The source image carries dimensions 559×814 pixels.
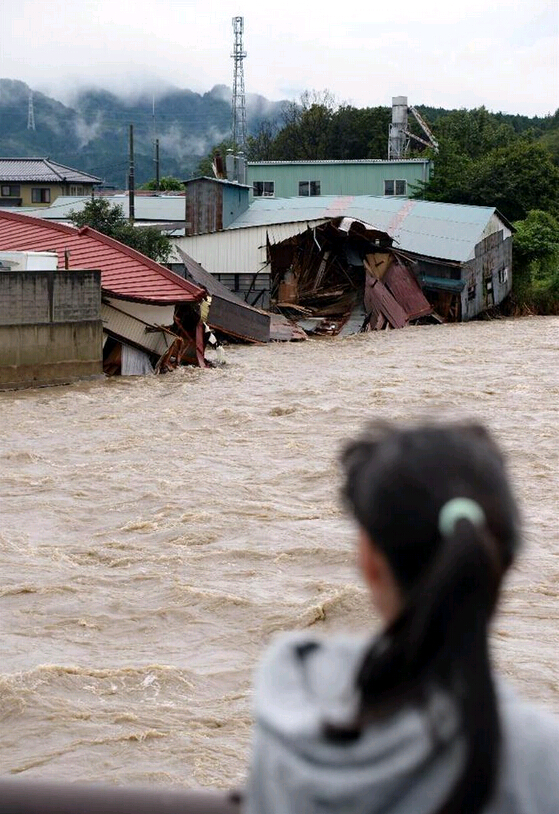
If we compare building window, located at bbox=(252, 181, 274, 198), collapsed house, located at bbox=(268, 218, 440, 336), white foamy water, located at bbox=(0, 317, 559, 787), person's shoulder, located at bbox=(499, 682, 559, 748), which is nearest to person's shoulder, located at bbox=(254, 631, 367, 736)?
person's shoulder, located at bbox=(499, 682, 559, 748)

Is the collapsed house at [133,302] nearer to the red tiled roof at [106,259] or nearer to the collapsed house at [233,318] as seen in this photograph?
the red tiled roof at [106,259]

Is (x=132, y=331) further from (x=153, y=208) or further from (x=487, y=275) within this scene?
(x=153, y=208)

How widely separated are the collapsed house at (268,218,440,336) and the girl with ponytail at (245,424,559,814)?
101 ft

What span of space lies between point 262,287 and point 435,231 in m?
6.43

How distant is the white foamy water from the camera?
22.1 feet

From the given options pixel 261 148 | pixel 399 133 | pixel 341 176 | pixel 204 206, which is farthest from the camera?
pixel 261 148

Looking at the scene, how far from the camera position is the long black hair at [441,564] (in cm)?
117

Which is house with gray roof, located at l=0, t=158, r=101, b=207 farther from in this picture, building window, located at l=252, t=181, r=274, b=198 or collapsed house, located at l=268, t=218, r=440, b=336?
collapsed house, located at l=268, t=218, r=440, b=336

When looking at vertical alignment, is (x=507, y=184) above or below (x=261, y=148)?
below

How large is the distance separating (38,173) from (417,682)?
2505 inches

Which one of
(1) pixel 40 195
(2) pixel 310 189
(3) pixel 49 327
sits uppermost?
(2) pixel 310 189

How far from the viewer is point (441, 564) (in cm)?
118

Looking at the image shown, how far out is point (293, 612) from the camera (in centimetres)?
858

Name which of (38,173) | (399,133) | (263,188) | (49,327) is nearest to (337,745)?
(49,327)
